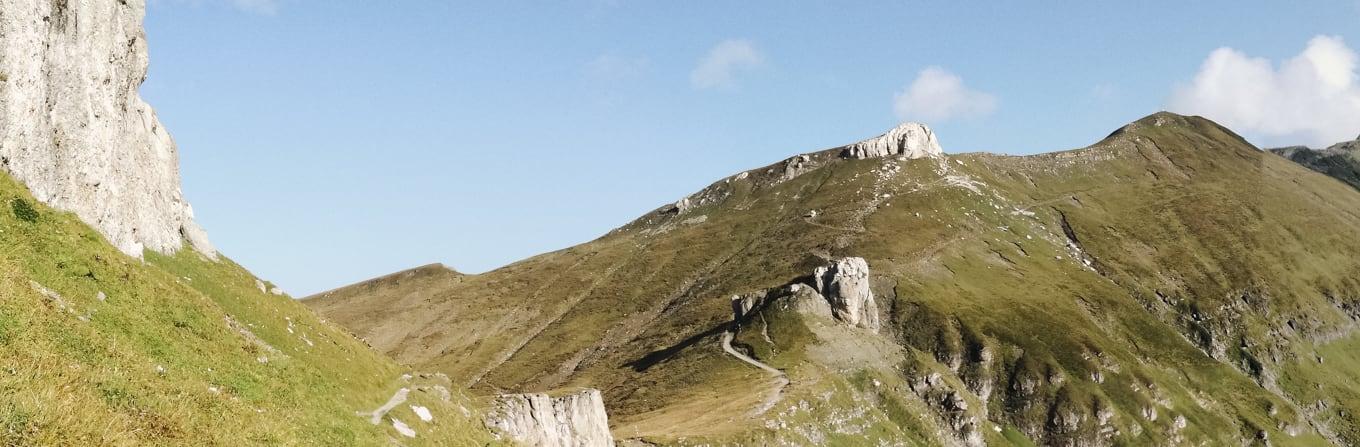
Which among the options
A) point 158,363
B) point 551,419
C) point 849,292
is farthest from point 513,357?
point 158,363

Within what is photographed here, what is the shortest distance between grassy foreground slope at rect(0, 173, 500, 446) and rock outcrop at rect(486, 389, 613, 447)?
171 inches

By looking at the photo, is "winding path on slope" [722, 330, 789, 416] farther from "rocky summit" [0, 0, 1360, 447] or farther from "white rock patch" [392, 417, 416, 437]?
"white rock patch" [392, 417, 416, 437]

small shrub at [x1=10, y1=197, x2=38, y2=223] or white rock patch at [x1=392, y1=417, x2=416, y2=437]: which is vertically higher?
small shrub at [x1=10, y1=197, x2=38, y2=223]

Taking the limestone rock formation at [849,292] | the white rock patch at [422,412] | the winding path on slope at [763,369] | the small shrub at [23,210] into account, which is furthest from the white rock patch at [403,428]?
the limestone rock formation at [849,292]

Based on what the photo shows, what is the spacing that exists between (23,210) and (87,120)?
15908 mm

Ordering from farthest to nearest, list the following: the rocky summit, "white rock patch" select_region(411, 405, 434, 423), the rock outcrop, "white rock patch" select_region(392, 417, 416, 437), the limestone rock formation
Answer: the limestone rock formation → the rock outcrop → "white rock patch" select_region(411, 405, 434, 423) → "white rock patch" select_region(392, 417, 416, 437) → the rocky summit

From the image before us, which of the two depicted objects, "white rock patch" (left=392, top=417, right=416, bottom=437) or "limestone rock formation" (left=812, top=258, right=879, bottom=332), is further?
"limestone rock formation" (left=812, top=258, right=879, bottom=332)

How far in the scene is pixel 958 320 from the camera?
556 feet

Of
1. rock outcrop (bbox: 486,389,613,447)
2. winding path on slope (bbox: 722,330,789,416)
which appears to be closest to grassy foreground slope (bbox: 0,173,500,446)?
rock outcrop (bbox: 486,389,613,447)

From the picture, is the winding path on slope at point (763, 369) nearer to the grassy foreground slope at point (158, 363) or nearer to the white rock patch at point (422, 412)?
the grassy foreground slope at point (158, 363)

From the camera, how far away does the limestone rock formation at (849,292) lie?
510 feet

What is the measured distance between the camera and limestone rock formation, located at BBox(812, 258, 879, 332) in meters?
156

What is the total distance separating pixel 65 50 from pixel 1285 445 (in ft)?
619

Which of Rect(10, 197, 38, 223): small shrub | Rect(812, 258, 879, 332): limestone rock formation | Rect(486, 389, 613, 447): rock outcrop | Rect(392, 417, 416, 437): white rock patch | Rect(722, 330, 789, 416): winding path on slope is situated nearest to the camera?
Rect(10, 197, 38, 223): small shrub
